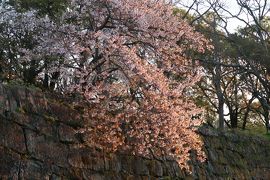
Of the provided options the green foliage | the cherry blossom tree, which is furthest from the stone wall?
the green foliage

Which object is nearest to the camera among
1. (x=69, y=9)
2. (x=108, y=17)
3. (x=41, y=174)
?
(x=41, y=174)

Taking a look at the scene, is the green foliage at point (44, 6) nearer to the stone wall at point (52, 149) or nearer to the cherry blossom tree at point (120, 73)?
the cherry blossom tree at point (120, 73)

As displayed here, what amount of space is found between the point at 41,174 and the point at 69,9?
481 centimetres

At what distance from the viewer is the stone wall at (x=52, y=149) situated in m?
7.76

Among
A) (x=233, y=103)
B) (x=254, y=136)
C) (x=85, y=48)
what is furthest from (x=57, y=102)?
(x=233, y=103)

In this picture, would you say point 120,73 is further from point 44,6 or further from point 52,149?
point 44,6

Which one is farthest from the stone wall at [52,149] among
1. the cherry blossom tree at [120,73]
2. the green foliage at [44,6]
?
the green foliage at [44,6]

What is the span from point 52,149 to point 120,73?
262 cm

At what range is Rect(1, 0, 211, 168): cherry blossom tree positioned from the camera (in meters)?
9.28

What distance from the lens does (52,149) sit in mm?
8477

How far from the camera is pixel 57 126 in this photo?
8961 mm

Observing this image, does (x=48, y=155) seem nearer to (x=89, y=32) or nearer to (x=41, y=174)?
(x=41, y=174)

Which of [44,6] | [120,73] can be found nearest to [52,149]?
[120,73]

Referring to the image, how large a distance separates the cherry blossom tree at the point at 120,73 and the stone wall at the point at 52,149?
37cm
